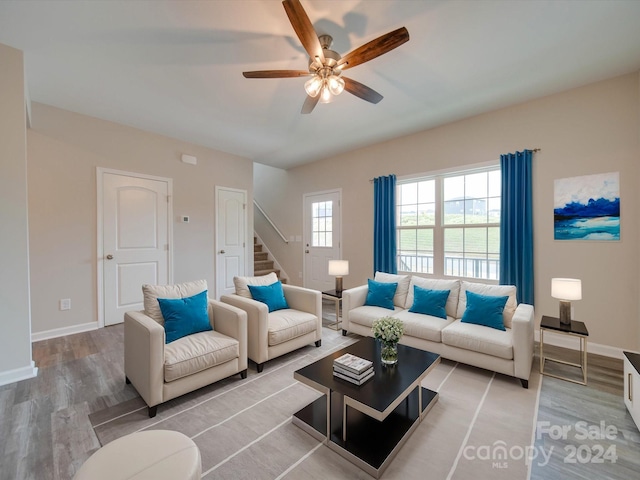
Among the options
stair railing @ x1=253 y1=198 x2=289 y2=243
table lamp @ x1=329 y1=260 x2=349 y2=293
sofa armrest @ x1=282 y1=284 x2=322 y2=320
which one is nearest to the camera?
sofa armrest @ x1=282 y1=284 x2=322 y2=320

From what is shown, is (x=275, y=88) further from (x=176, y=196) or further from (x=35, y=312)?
(x=35, y=312)

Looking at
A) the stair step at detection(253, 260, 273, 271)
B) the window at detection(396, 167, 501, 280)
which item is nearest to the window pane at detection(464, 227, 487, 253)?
the window at detection(396, 167, 501, 280)

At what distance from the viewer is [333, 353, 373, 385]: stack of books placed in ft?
5.79

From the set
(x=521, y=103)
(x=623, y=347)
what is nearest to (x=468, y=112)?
(x=521, y=103)

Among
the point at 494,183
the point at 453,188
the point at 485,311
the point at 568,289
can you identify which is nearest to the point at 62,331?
the point at 485,311

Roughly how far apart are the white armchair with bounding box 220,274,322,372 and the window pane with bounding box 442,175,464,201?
2432mm

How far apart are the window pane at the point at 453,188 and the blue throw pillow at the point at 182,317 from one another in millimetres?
3525

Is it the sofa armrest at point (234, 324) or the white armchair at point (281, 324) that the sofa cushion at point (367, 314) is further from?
the sofa armrest at point (234, 324)

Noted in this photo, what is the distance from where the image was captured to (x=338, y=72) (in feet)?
7.03

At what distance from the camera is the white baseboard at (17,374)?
94.3 inches

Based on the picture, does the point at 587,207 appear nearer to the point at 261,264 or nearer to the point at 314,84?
the point at 314,84

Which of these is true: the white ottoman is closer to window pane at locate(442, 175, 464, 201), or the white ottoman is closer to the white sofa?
the white sofa

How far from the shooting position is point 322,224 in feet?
18.6

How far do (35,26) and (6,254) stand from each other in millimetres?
1887
